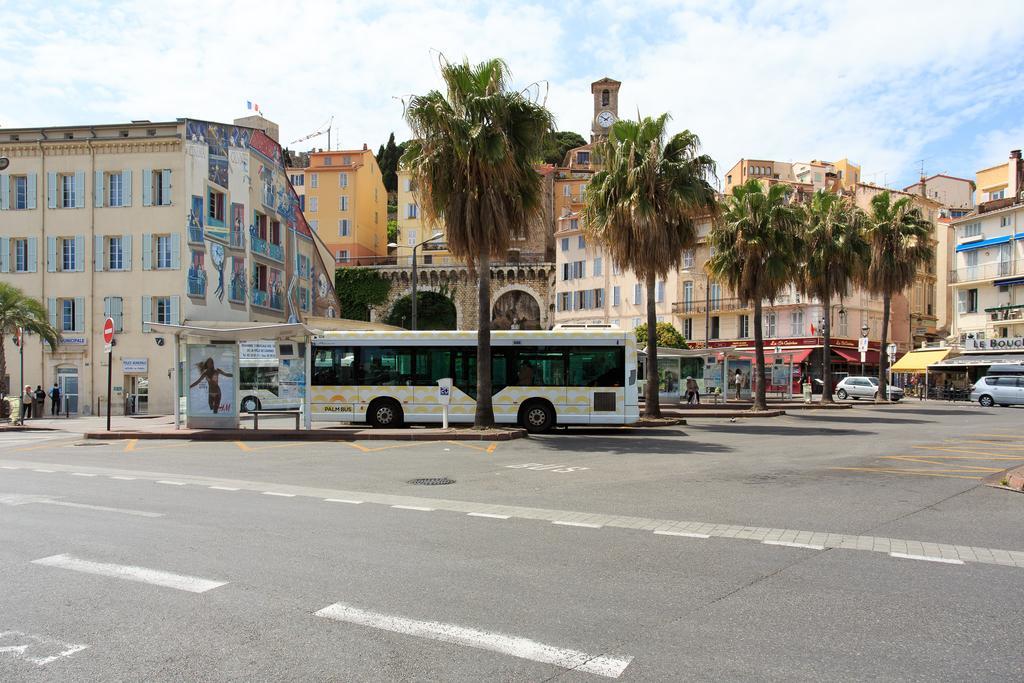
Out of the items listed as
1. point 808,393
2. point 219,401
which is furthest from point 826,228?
point 219,401

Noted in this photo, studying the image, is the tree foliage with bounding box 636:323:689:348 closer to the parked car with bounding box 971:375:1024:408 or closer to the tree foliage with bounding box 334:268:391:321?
the parked car with bounding box 971:375:1024:408

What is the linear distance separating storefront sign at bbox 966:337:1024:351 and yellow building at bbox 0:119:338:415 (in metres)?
49.8

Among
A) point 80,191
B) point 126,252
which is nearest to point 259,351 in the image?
point 126,252

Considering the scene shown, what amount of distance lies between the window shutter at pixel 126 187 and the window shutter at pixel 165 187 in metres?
1.69

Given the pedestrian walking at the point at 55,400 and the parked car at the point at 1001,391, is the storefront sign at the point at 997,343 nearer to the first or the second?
the parked car at the point at 1001,391

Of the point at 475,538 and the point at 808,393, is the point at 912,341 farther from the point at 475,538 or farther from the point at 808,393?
the point at 475,538

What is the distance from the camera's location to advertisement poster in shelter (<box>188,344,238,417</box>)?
21.6m

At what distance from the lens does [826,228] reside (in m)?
38.7

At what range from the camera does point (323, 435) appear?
19734 millimetres

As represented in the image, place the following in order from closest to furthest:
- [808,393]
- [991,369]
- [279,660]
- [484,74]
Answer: [279,660], [484,74], [808,393], [991,369]

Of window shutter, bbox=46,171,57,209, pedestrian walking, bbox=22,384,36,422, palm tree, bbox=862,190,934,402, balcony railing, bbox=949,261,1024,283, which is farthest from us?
balcony railing, bbox=949,261,1024,283

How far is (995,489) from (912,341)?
6204cm

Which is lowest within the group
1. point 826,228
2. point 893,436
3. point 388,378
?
point 893,436

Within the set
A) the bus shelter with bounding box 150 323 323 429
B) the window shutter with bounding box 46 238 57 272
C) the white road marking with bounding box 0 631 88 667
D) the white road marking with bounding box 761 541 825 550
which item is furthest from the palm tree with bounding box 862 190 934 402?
the white road marking with bounding box 0 631 88 667
